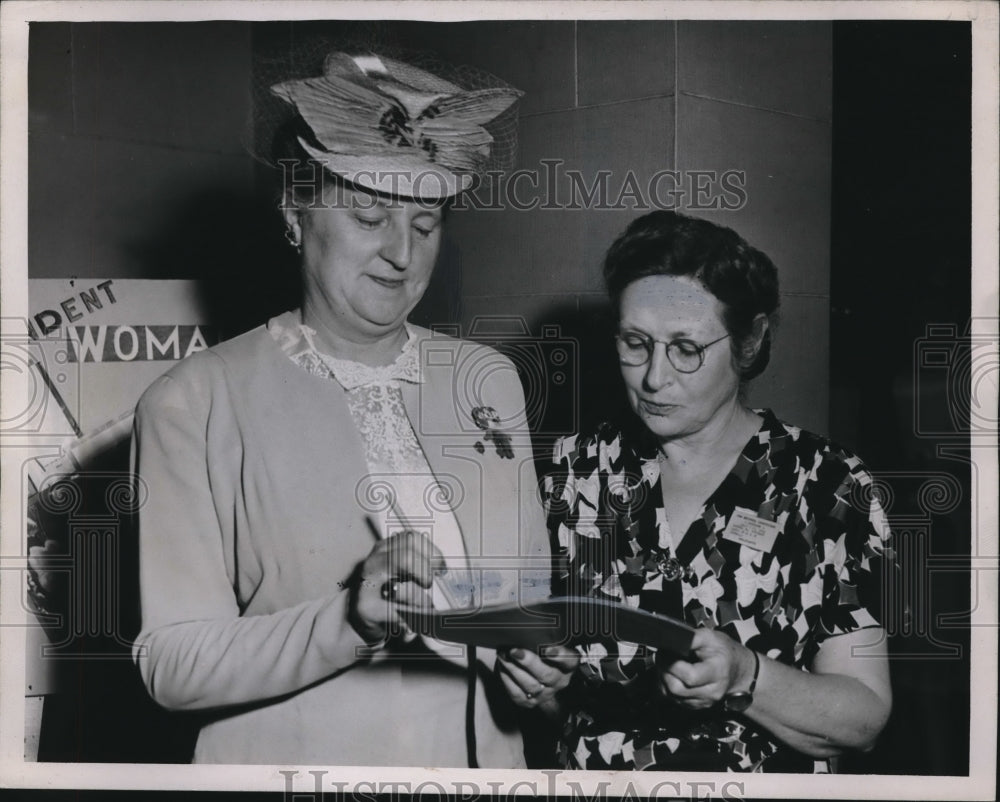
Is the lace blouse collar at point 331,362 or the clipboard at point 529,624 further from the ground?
the lace blouse collar at point 331,362

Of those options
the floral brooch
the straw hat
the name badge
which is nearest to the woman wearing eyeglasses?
the name badge

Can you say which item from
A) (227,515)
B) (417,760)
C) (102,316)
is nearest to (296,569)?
(227,515)

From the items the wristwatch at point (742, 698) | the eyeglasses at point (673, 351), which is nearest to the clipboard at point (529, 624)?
the wristwatch at point (742, 698)

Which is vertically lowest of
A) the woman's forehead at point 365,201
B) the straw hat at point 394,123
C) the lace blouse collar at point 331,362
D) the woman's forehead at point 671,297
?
the lace blouse collar at point 331,362

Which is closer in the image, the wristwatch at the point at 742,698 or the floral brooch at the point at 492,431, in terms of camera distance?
the wristwatch at the point at 742,698

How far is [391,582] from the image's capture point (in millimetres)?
1647

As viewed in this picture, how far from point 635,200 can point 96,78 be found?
106 centimetres

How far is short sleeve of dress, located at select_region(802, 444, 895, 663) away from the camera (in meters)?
1.62

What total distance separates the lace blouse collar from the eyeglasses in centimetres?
39

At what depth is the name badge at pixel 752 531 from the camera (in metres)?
1.63

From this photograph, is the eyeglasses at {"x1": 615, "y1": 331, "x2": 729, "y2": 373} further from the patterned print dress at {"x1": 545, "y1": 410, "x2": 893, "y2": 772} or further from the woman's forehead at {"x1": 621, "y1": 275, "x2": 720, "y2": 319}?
the patterned print dress at {"x1": 545, "y1": 410, "x2": 893, "y2": 772}

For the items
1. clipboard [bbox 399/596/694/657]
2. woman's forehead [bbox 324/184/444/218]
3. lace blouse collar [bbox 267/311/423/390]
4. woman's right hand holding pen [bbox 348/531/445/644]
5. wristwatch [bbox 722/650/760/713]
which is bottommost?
wristwatch [bbox 722/650/760/713]

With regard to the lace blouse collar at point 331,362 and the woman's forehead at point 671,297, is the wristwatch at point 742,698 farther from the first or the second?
the lace blouse collar at point 331,362

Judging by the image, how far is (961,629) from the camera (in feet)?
5.68
